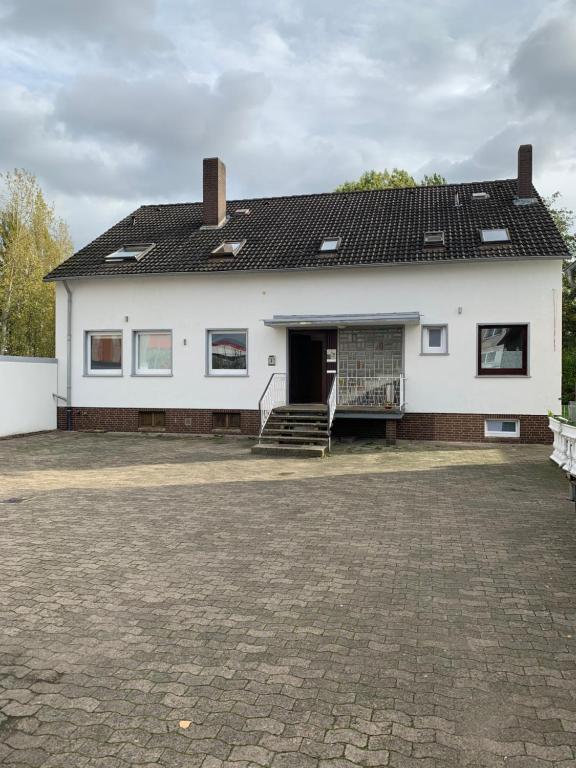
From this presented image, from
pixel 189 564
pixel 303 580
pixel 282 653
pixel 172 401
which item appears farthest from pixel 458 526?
pixel 172 401

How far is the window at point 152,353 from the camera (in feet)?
58.6

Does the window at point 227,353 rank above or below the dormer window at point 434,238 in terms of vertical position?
below

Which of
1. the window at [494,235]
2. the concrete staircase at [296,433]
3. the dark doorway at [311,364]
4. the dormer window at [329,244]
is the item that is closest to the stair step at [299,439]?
the concrete staircase at [296,433]

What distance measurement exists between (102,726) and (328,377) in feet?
46.6

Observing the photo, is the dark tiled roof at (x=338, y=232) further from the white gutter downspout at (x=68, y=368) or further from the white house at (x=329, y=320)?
the white gutter downspout at (x=68, y=368)

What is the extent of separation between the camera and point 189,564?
18.8ft

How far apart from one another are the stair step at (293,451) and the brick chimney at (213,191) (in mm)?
9177

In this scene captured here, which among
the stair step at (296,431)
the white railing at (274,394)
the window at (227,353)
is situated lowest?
Answer: the stair step at (296,431)

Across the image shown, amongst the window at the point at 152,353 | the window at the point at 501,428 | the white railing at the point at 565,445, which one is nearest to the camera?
the white railing at the point at 565,445

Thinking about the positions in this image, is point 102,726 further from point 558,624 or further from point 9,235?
point 9,235

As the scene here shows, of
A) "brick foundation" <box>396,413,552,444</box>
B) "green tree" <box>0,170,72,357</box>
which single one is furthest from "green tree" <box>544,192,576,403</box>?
"green tree" <box>0,170,72,357</box>

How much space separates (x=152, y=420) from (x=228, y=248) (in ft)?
18.5

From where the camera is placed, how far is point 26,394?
17.0 meters

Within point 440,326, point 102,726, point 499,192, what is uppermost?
point 499,192
